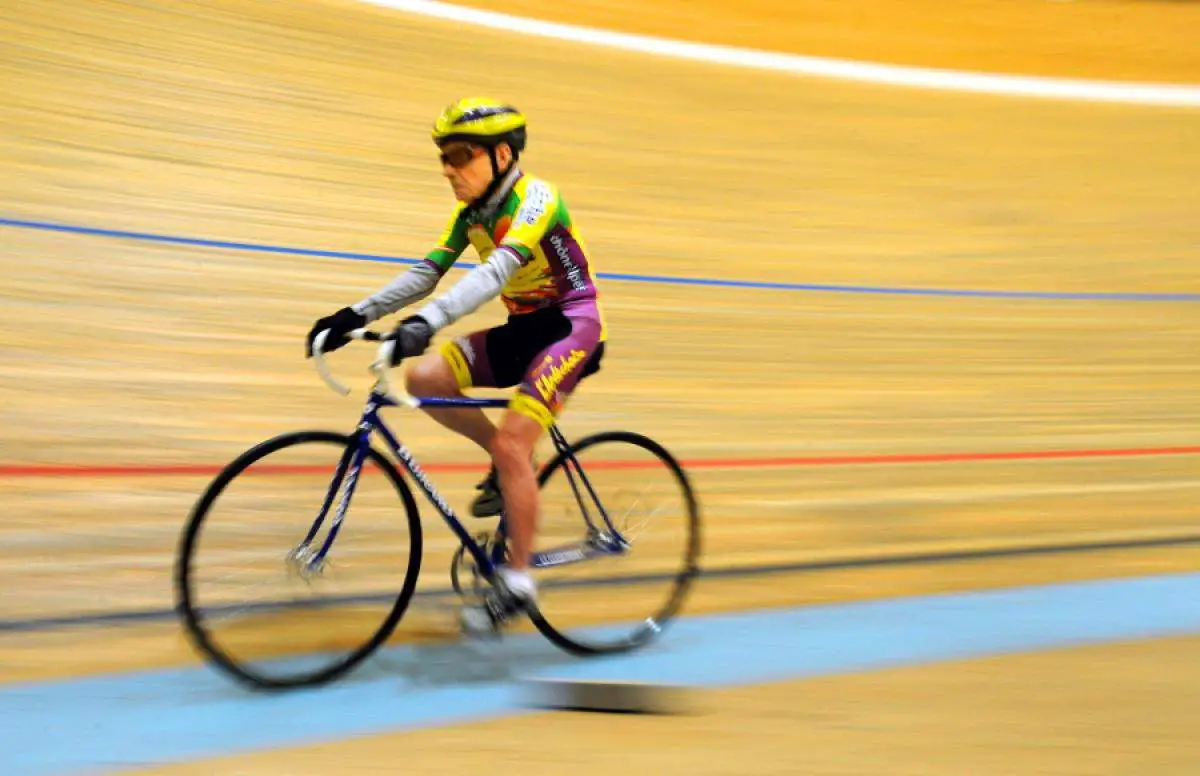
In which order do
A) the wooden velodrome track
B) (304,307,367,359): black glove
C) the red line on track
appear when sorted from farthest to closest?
the wooden velodrome track → the red line on track → (304,307,367,359): black glove

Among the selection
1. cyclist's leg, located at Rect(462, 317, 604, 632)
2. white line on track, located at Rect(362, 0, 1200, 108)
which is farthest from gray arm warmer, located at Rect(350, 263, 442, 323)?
white line on track, located at Rect(362, 0, 1200, 108)

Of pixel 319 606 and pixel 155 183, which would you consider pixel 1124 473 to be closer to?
pixel 319 606

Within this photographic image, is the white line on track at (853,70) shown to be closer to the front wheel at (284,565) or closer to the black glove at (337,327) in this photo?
the black glove at (337,327)

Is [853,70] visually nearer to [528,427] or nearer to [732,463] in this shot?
[732,463]

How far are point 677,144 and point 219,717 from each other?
3.81m

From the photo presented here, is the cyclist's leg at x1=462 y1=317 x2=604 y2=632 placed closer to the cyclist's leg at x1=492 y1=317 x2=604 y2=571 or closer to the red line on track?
the cyclist's leg at x1=492 y1=317 x2=604 y2=571

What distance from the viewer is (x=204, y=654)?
5.28 ft

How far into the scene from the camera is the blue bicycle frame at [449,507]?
5.53 ft

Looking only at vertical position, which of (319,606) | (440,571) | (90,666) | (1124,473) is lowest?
(90,666)

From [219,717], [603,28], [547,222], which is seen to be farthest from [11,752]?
[603,28]

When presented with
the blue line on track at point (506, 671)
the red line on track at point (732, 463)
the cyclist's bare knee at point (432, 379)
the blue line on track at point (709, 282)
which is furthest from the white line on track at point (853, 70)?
the blue line on track at point (506, 671)

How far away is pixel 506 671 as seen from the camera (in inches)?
72.7

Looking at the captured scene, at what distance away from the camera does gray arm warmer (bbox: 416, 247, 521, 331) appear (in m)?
1.65

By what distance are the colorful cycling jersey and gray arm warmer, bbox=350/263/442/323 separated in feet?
0.08
